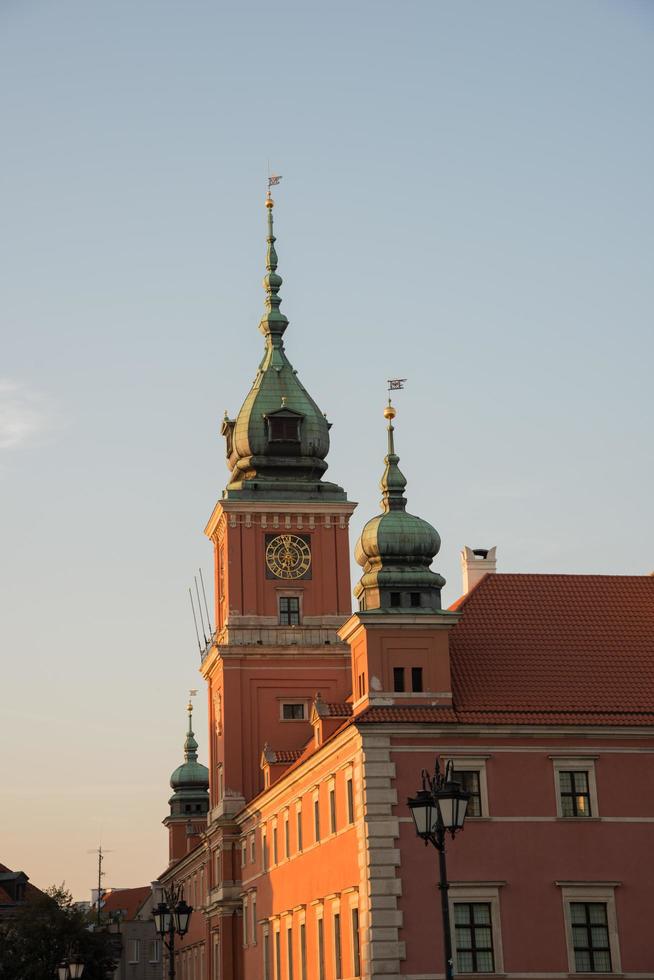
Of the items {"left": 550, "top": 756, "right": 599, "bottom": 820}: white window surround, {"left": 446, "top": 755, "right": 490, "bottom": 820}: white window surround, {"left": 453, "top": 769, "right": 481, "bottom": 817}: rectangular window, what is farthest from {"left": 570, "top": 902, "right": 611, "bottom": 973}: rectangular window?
{"left": 446, "top": 755, "right": 490, "bottom": 820}: white window surround

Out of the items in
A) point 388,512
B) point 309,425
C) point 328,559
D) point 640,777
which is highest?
point 309,425

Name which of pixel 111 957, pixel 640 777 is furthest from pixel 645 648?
pixel 111 957

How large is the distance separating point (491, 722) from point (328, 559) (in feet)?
84.6

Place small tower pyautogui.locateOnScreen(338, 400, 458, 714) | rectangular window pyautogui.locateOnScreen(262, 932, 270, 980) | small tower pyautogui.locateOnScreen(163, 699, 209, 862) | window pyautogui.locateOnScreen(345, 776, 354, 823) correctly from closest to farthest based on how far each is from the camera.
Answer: window pyautogui.locateOnScreen(345, 776, 354, 823) < small tower pyautogui.locateOnScreen(338, 400, 458, 714) < rectangular window pyautogui.locateOnScreen(262, 932, 270, 980) < small tower pyautogui.locateOnScreen(163, 699, 209, 862)

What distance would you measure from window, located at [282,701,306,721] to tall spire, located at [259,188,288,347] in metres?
16.7

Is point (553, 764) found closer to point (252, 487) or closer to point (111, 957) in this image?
point (252, 487)

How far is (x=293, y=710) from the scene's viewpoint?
66688mm

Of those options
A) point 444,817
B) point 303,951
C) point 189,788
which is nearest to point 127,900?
point 189,788

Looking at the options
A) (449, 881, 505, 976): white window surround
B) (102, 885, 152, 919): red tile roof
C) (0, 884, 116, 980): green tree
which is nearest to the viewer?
(449, 881, 505, 976): white window surround

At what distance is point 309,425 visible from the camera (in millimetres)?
69688

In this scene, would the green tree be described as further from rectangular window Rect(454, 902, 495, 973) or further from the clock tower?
rectangular window Rect(454, 902, 495, 973)

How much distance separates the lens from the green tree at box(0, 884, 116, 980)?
7275 cm

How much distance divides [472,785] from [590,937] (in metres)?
4.88

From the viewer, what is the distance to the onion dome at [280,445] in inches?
2709
